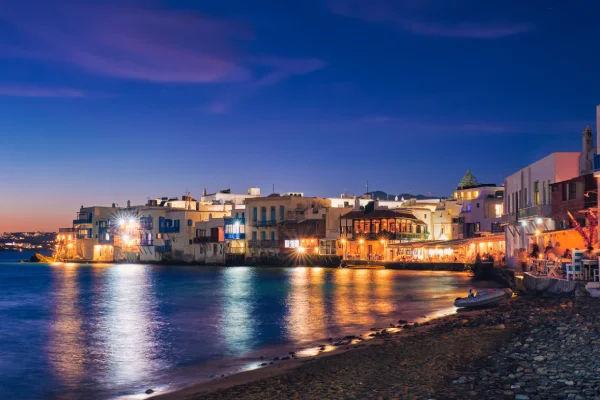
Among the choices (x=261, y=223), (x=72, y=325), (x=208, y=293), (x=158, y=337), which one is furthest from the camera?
(x=261, y=223)

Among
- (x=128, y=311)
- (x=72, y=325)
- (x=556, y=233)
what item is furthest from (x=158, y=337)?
(x=556, y=233)

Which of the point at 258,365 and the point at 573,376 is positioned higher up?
the point at 573,376

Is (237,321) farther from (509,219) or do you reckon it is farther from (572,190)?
(509,219)

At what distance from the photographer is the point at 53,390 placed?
17516mm

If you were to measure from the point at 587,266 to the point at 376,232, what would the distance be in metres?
58.4

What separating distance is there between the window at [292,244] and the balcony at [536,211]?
52.9m

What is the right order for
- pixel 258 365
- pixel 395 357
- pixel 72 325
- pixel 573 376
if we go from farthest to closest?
pixel 72 325, pixel 258 365, pixel 395 357, pixel 573 376

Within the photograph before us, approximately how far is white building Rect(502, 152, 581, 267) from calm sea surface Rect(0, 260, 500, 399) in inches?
229

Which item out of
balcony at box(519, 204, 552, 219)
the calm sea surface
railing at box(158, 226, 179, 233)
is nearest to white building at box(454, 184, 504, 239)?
the calm sea surface

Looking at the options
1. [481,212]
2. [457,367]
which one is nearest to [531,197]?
[457,367]

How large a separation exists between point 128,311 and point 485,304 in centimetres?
2128

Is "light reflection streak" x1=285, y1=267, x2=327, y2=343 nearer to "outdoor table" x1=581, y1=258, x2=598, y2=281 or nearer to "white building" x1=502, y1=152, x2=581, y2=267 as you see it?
"outdoor table" x1=581, y1=258, x2=598, y2=281

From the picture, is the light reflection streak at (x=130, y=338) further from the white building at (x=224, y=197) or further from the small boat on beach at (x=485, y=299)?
the white building at (x=224, y=197)

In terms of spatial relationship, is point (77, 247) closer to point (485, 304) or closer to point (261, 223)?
point (261, 223)
